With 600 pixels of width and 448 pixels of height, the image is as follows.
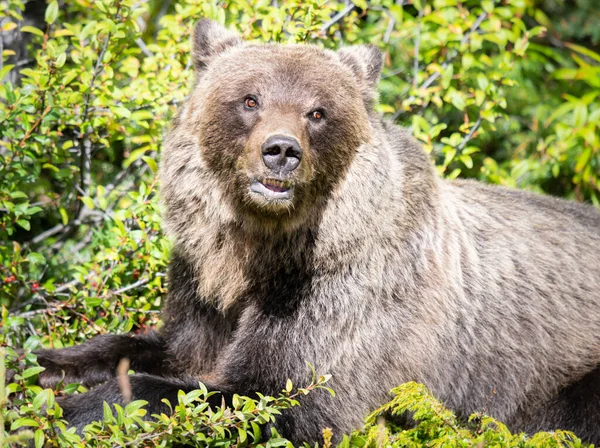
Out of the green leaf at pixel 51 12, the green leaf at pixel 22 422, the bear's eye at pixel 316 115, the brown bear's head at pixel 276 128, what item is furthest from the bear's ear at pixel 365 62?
the green leaf at pixel 22 422

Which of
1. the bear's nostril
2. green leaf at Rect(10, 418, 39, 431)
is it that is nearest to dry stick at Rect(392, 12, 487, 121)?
the bear's nostril

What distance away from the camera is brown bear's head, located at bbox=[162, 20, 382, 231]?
167 inches

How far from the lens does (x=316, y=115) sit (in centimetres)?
450

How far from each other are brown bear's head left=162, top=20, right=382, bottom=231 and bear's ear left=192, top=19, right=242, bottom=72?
0.59 ft

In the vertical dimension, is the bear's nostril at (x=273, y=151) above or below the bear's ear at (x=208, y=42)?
below

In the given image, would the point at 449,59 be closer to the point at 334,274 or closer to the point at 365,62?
the point at 365,62

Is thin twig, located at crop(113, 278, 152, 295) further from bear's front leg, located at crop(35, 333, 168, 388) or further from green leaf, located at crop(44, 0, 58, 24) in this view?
green leaf, located at crop(44, 0, 58, 24)

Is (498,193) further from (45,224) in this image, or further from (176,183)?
(45,224)

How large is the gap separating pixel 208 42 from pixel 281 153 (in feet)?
3.96

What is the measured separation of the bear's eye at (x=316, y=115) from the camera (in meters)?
4.48

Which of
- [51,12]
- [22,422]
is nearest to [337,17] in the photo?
[51,12]

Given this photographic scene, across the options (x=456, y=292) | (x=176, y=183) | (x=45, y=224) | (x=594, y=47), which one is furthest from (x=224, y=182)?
(x=594, y=47)

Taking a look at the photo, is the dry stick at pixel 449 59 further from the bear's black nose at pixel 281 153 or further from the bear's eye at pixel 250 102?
the bear's black nose at pixel 281 153

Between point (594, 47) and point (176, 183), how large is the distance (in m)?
9.10
